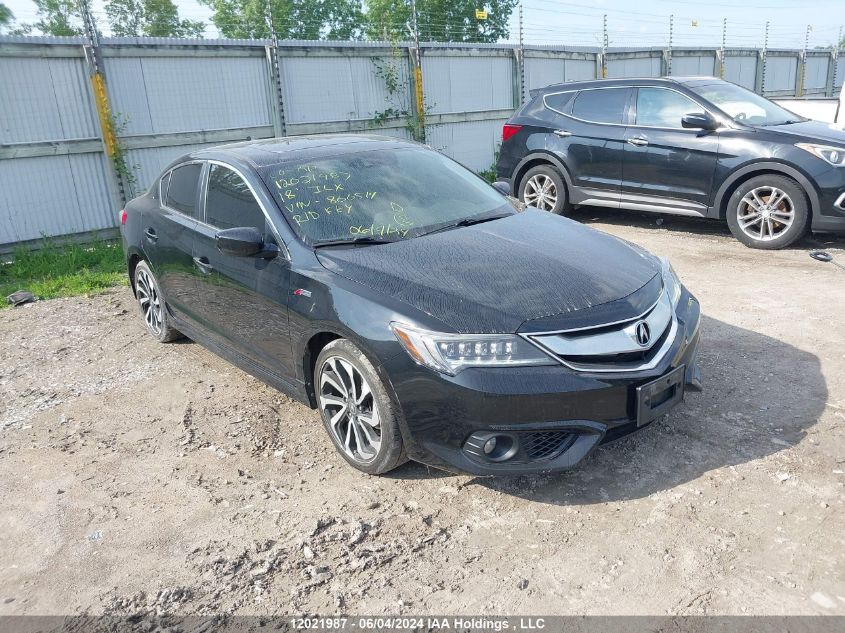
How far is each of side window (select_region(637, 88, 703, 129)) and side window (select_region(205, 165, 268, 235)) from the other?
554 centimetres

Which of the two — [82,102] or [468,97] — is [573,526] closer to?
[82,102]

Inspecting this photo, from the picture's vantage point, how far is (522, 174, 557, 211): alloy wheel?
30.0 ft

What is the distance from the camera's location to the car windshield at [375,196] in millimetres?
3961

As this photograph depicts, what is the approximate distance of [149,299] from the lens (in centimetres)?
582

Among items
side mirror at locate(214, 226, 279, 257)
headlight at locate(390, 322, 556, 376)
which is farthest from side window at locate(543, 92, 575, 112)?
headlight at locate(390, 322, 556, 376)

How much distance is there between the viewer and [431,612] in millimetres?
2678

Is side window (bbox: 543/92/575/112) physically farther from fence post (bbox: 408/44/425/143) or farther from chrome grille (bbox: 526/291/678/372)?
chrome grille (bbox: 526/291/678/372)

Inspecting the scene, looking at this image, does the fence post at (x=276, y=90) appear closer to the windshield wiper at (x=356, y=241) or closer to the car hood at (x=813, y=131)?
the car hood at (x=813, y=131)

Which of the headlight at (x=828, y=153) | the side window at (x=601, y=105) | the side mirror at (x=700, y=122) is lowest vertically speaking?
the headlight at (x=828, y=153)

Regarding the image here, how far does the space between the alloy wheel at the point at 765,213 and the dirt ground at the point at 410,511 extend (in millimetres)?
2808

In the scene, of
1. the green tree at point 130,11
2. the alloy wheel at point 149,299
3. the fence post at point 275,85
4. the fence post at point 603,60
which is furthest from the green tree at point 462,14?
the alloy wheel at point 149,299

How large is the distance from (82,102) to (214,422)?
20.7 feet

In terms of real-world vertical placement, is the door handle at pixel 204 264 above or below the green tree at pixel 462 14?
below

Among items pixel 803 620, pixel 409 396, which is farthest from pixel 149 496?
pixel 803 620
